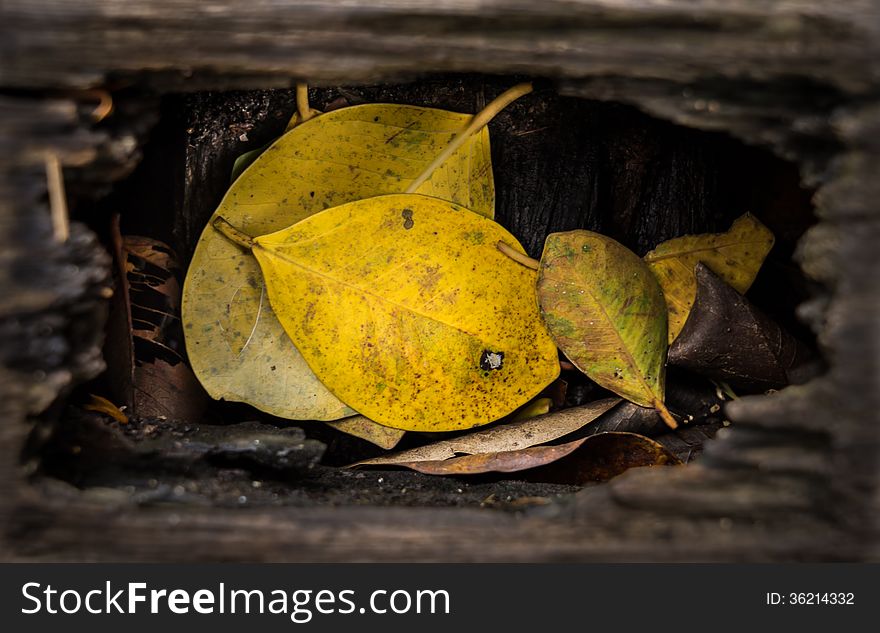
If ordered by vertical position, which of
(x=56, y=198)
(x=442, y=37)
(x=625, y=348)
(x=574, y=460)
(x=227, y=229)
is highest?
(x=442, y=37)

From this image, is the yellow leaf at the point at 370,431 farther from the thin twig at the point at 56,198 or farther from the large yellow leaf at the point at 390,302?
the thin twig at the point at 56,198

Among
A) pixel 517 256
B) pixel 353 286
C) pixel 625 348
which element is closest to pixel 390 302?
pixel 353 286

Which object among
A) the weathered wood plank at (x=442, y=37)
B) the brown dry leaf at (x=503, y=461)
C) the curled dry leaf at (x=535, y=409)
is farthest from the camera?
the curled dry leaf at (x=535, y=409)

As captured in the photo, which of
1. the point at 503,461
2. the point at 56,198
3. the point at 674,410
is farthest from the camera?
the point at 674,410

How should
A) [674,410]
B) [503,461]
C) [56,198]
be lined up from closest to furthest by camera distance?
[56,198]
[503,461]
[674,410]

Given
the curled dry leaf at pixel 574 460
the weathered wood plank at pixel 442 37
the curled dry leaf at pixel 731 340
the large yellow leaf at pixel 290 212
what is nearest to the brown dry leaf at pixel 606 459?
the curled dry leaf at pixel 574 460

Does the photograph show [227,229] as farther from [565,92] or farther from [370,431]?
[565,92]

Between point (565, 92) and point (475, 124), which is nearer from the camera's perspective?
point (565, 92)

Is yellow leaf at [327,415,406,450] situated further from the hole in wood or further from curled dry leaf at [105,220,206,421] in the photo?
curled dry leaf at [105,220,206,421]
